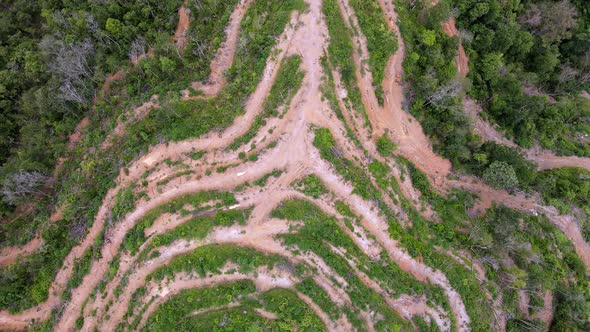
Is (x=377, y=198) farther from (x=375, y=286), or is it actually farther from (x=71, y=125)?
(x=71, y=125)

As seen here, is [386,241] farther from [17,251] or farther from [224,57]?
[17,251]

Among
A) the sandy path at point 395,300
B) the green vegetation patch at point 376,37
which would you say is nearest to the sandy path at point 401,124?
the green vegetation patch at point 376,37

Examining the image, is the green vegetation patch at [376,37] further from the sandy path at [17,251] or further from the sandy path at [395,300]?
the sandy path at [17,251]

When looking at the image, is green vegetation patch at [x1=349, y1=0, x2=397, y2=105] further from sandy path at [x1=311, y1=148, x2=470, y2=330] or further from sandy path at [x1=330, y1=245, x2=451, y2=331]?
sandy path at [x1=330, y1=245, x2=451, y2=331]

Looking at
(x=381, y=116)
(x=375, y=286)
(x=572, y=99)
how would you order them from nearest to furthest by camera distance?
1. (x=375, y=286)
2. (x=381, y=116)
3. (x=572, y=99)

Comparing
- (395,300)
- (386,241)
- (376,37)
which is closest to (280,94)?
(376,37)

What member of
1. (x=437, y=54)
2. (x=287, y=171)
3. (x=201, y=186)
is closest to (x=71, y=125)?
(x=201, y=186)

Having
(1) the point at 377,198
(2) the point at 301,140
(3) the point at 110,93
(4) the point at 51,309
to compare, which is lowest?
(4) the point at 51,309

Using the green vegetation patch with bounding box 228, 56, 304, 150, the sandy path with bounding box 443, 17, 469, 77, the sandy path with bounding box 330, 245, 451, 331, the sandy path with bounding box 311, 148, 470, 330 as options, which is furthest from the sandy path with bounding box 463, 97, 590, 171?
the sandy path with bounding box 330, 245, 451, 331
